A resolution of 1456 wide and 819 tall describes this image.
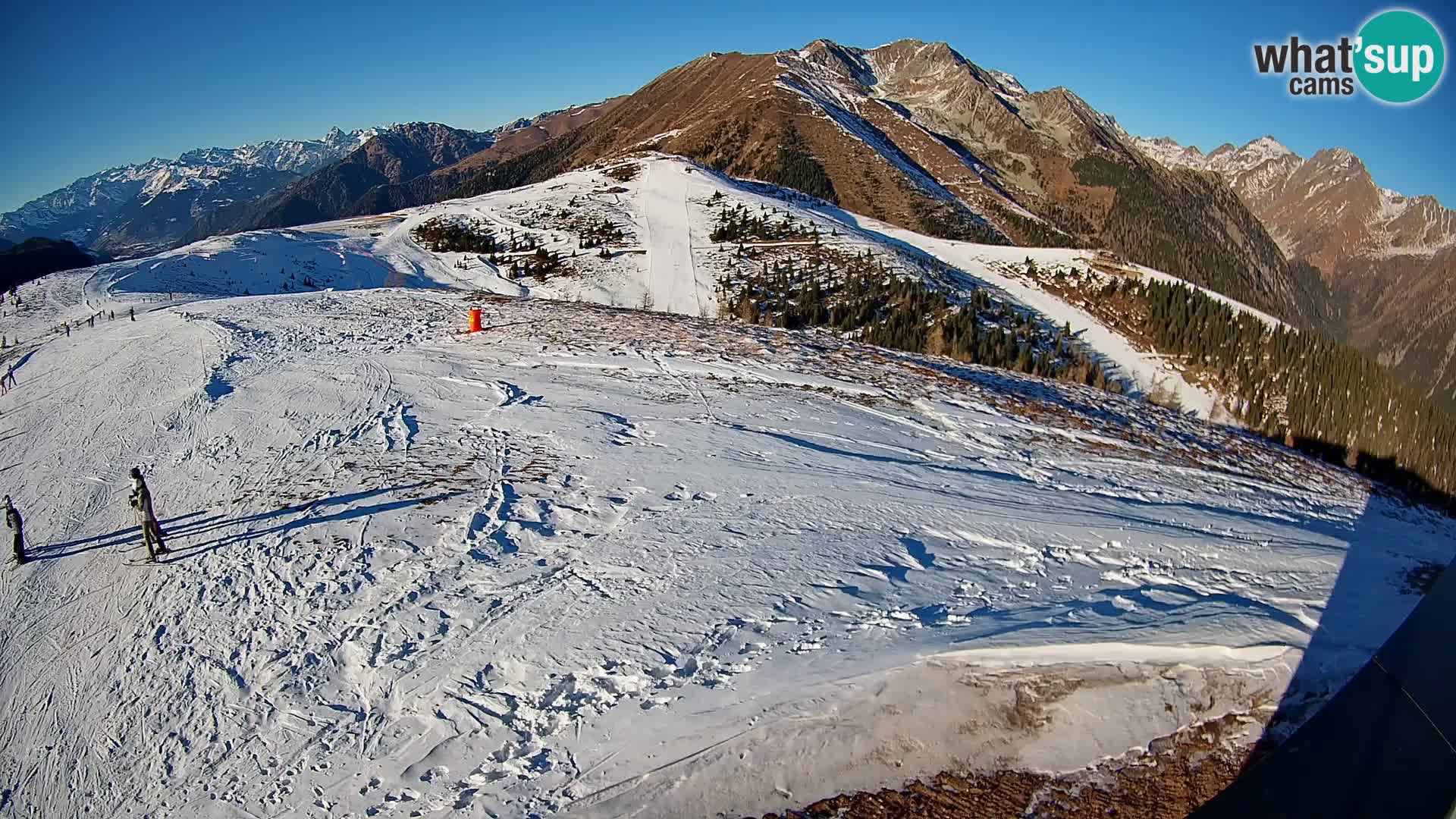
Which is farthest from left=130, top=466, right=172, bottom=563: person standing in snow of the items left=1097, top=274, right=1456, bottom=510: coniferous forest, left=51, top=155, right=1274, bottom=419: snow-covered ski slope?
left=1097, top=274, right=1456, bottom=510: coniferous forest

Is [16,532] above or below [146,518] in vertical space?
below

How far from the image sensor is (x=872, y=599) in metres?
8.34

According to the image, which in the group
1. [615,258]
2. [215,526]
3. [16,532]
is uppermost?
[615,258]

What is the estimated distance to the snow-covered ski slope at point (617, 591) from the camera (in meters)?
6.45

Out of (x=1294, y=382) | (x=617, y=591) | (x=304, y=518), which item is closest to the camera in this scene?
(x=617, y=591)

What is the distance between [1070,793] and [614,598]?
5.13m

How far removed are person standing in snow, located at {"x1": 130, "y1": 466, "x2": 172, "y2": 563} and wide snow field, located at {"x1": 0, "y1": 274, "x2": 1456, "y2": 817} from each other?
0.31 metres

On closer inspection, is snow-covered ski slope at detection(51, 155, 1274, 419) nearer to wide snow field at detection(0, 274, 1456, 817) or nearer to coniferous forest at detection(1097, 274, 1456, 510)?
coniferous forest at detection(1097, 274, 1456, 510)

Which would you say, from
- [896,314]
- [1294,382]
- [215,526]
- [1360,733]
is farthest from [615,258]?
[1360,733]

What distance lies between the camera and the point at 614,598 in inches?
330

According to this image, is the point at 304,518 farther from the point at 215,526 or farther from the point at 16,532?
the point at 16,532

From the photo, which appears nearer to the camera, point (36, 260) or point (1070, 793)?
point (1070, 793)

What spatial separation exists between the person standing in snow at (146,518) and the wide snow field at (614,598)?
1.03 ft

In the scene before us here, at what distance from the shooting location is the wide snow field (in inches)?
253
